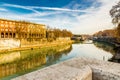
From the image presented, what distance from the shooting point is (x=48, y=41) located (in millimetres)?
54219

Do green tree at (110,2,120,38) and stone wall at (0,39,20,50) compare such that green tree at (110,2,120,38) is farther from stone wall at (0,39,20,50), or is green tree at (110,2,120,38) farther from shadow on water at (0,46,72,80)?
stone wall at (0,39,20,50)

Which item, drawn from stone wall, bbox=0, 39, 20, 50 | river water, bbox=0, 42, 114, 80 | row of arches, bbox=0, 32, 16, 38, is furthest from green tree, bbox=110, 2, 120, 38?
row of arches, bbox=0, 32, 16, 38

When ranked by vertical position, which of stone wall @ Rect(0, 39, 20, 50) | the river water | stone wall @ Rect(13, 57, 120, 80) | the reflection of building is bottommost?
the river water

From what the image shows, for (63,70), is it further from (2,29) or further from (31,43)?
(2,29)

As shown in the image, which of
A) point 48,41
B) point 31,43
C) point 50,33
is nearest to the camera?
point 31,43

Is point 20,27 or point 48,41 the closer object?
point 20,27

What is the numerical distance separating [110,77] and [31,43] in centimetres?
4237

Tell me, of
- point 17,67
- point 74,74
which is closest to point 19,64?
point 17,67

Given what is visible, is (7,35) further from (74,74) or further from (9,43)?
(74,74)

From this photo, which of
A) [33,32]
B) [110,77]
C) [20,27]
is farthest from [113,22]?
[33,32]

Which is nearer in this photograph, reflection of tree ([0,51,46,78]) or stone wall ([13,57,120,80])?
stone wall ([13,57,120,80])

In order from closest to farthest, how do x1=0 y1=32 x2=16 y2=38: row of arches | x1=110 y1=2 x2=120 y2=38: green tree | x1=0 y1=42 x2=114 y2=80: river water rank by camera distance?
x1=0 y1=42 x2=114 y2=80: river water, x1=110 y1=2 x2=120 y2=38: green tree, x1=0 y1=32 x2=16 y2=38: row of arches

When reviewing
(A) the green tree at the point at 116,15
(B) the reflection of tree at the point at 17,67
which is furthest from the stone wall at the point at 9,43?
(A) the green tree at the point at 116,15

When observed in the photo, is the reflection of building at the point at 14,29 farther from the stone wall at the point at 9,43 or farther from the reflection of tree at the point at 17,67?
the reflection of tree at the point at 17,67
